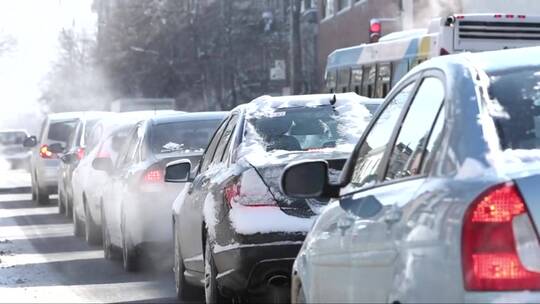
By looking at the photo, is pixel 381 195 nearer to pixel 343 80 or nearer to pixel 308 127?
pixel 308 127

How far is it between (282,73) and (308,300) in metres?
31.2

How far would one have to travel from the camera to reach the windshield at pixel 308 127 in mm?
9594

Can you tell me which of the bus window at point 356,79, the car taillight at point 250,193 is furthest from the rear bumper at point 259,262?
the bus window at point 356,79

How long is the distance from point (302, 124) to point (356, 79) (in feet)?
43.8

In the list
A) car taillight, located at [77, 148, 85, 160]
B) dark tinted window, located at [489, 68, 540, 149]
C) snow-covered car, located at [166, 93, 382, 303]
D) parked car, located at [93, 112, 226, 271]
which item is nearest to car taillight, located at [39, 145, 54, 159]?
car taillight, located at [77, 148, 85, 160]

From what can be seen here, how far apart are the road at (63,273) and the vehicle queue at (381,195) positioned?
0.94 metres

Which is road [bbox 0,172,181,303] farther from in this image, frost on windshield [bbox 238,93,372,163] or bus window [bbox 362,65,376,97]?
bus window [bbox 362,65,376,97]

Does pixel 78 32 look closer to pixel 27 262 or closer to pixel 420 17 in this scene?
pixel 420 17

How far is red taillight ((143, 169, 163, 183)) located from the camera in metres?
12.6

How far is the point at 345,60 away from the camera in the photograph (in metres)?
24.0

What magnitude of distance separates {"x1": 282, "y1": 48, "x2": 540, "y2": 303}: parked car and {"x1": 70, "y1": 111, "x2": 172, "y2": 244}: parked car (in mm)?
9505

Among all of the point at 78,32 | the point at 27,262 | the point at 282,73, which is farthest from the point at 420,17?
the point at 78,32

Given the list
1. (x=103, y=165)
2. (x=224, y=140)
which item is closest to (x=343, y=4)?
(x=103, y=165)

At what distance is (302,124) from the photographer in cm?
981
